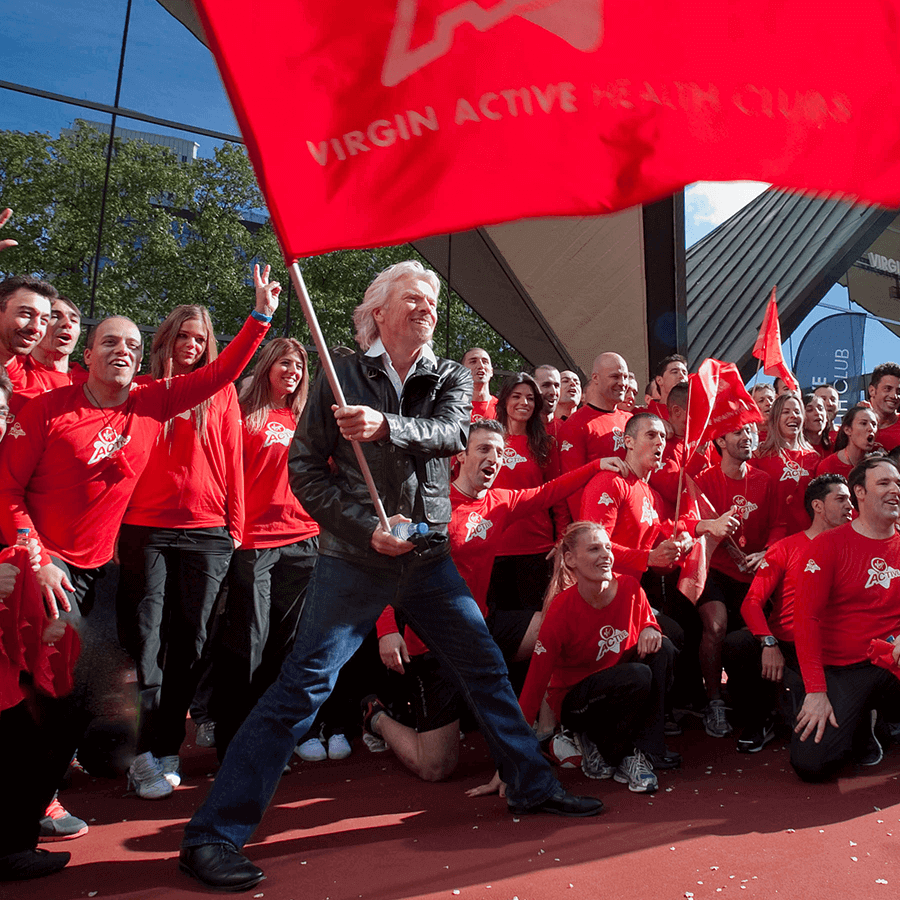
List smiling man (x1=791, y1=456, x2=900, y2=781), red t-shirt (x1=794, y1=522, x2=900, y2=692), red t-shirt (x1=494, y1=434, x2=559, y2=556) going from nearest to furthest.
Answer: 1. smiling man (x1=791, y1=456, x2=900, y2=781)
2. red t-shirt (x1=794, y1=522, x2=900, y2=692)
3. red t-shirt (x1=494, y1=434, x2=559, y2=556)

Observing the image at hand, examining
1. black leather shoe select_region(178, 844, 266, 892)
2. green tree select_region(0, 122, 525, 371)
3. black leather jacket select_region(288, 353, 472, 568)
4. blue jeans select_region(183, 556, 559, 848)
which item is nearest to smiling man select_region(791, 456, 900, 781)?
blue jeans select_region(183, 556, 559, 848)

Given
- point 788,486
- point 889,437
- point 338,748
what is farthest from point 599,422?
point 338,748

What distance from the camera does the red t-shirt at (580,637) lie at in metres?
4.25

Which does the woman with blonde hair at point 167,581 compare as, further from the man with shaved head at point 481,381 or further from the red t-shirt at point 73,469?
the man with shaved head at point 481,381

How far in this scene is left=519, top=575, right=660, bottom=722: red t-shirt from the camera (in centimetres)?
425

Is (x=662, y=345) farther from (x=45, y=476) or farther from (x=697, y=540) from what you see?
(x=45, y=476)

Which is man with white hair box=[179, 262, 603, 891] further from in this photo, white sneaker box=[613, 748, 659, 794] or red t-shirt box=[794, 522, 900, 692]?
red t-shirt box=[794, 522, 900, 692]

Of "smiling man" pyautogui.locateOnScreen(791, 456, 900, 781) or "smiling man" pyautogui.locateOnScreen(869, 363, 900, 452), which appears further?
"smiling man" pyautogui.locateOnScreen(869, 363, 900, 452)

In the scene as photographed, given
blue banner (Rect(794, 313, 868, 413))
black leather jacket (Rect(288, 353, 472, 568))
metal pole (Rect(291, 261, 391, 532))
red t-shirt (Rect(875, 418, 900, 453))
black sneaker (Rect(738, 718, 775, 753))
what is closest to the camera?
metal pole (Rect(291, 261, 391, 532))

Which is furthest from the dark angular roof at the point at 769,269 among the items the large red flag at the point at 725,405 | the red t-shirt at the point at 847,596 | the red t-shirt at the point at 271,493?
the red t-shirt at the point at 271,493

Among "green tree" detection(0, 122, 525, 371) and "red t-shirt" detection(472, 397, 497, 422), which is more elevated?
"green tree" detection(0, 122, 525, 371)

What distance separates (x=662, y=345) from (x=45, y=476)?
1417 centimetres

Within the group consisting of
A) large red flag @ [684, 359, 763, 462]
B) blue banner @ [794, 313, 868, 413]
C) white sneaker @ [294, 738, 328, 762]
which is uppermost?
blue banner @ [794, 313, 868, 413]

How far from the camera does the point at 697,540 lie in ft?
15.3
